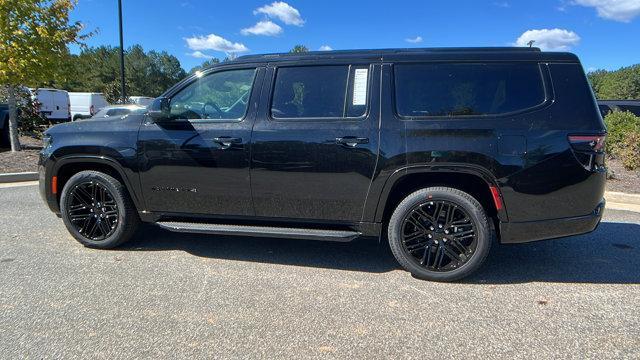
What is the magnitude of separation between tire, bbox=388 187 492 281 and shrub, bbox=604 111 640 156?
7.60 metres

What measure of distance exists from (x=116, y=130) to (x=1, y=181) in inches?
235

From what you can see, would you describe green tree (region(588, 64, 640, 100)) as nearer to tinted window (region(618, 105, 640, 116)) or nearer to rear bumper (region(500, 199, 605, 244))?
tinted window (region(618, 105, 640, 116))

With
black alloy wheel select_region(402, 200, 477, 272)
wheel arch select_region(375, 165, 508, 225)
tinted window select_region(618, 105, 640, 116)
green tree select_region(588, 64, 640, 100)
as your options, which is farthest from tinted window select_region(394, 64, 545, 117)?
green tree select_region(588, 64, 640, 100)

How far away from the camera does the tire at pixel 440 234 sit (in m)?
3.62

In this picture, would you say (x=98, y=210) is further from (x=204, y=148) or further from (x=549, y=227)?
(x=549, y=227)

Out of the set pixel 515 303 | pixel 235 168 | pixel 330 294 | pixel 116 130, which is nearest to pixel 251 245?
pixel 235 168

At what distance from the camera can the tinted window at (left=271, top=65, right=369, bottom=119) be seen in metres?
3.82

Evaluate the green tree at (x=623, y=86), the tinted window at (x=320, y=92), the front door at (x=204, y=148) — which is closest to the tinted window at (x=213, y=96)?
the front door at (x=204, y=148)

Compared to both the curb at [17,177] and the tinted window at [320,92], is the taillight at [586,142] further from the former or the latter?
the curb at [17,177]

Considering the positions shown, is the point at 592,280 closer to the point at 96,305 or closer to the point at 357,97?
the point at 357,97

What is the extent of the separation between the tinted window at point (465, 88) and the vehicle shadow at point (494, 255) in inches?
58.6

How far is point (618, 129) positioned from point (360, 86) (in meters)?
8.84

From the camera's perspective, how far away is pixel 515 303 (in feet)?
11.0

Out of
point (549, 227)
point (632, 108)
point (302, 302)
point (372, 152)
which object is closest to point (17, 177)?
A: point (302, 302)
